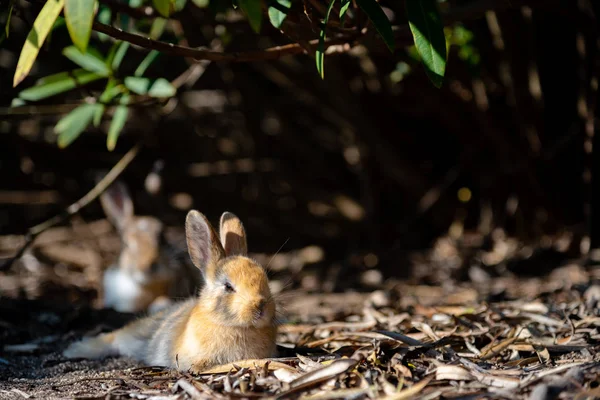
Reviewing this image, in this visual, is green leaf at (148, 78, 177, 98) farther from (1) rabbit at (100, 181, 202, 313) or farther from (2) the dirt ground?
(1) rabbit at (100, 181, 202, 313)

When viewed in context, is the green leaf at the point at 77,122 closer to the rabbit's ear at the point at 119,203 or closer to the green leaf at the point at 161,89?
the green leaf at the point at 161,89

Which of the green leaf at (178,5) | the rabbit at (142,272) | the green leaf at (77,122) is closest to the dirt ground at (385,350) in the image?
the rabbit at (142,272)

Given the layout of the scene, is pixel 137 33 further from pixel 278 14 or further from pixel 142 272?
pixel 142 272

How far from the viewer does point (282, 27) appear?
392cm

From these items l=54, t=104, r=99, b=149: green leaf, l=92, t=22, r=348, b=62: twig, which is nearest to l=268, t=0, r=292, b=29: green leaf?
l=92, t=22, r=348, b=62: twig

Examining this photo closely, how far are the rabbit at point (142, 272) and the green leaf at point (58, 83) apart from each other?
212 cm

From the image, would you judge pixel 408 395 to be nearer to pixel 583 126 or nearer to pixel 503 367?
pixel 503 367

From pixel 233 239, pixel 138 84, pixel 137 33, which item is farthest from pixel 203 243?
pixel 137 33

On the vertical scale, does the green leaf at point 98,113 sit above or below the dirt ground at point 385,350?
above

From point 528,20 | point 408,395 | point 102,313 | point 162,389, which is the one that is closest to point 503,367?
point 408,395

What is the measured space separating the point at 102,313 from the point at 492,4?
11.5 ft

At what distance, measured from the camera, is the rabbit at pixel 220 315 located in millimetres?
3764

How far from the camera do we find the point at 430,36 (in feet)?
11.0

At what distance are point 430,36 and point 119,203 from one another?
16.0 feet
